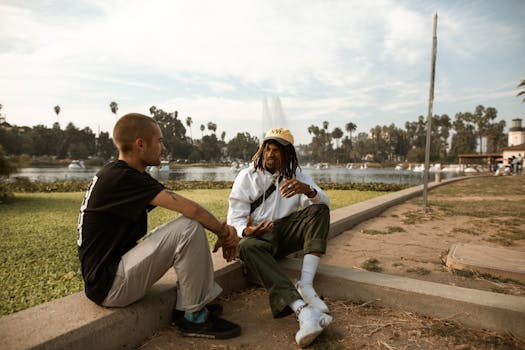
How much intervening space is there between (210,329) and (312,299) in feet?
2.53

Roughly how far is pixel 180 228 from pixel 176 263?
0.82 feet

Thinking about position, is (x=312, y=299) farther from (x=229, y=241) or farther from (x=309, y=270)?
(x=229, y=241)

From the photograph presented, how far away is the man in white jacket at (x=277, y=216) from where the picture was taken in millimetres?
2516

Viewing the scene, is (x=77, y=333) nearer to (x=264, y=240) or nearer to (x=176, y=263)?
(x=176, y=263)

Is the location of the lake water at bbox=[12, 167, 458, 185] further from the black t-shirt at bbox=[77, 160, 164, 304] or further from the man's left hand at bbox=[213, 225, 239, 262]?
the man's left hand at bbox=[213, 225, 239, 262]

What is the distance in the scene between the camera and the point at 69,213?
798 cm

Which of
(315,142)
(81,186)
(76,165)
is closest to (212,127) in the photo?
(315,142)

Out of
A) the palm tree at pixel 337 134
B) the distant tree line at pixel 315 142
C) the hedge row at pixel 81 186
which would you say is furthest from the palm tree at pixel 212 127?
the hedge row at pixel 81 186

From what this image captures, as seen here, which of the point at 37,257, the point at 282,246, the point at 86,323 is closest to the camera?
the point at 86,323

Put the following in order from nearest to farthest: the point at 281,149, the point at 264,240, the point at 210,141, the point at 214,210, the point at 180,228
Result: the point at 180,228 → the point at 264,240 → the point at 281,149 → the point at 214,210 → the point at 210,141

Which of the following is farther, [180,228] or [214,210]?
[214,210]

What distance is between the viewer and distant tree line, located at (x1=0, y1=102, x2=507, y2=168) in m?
85.6

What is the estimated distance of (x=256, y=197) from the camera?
304cm

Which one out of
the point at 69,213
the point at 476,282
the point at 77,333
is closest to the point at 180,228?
the point at 77,333
